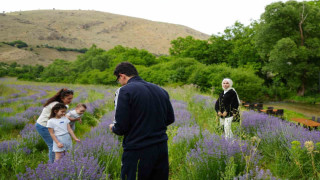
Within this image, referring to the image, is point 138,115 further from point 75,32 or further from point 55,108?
point 75,32

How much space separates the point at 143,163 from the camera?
7.09ft

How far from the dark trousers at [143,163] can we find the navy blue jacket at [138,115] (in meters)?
0.07

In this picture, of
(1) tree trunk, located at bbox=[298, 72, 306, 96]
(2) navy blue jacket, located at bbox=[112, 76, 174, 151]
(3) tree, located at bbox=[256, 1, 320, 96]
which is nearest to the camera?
(2) navy blue jacket, located at bbox=[112, 76, 174, 151]

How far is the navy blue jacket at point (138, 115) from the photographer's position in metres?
2.12

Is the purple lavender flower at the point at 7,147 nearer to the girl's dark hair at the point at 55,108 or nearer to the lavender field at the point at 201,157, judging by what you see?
the lavender field at the point at 201,157

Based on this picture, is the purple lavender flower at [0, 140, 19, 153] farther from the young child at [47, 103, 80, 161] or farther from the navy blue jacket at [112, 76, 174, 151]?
the navy blue jacket at [112, 76, 174, 151]

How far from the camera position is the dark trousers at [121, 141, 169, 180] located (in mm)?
2162

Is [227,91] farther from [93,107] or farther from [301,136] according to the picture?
[93,107]

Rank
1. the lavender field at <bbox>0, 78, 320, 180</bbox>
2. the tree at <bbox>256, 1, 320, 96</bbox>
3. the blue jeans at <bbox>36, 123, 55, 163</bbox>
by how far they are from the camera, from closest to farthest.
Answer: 1. the lavender field at <bbox>0, 78, 320, 180</bbox>
2. the blue jeans at <bbox>36, 123, 55, 163</bbox>
3. the tree at <bbox>256, 1, 320, 96</bbox>

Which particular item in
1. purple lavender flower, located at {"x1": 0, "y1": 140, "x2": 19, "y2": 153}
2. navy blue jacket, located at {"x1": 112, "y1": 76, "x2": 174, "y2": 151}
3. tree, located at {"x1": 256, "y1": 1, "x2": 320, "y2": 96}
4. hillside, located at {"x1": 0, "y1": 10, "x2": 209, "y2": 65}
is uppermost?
hillside, located at {"x1": 0, "y1": 10, "x2": 209, "y2": 65}

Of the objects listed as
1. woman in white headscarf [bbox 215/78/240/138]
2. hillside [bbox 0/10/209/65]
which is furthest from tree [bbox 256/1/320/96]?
hillside [bbox 0/10/209/65]

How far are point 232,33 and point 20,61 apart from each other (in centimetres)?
7502

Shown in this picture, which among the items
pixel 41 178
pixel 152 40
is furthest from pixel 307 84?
pixel 152 40

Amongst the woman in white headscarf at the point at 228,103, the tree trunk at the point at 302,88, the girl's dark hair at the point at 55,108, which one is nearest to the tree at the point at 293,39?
the tree trunk at the point at 302,88
